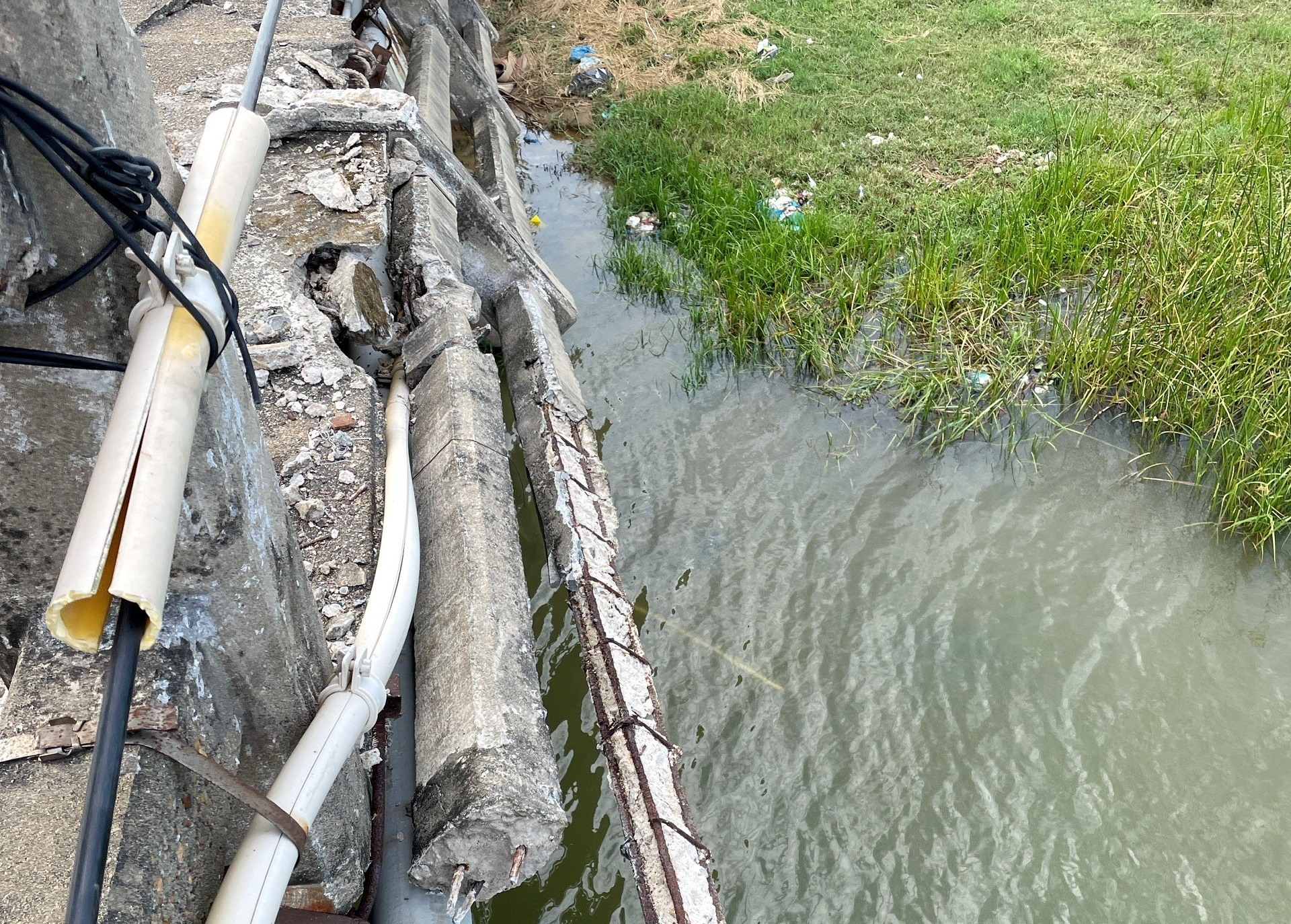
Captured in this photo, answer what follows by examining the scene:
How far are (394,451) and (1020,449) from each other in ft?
9.52

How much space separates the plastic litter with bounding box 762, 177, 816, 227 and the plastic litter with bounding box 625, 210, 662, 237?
726 mm

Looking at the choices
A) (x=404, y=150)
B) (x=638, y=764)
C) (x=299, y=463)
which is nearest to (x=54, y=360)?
(x=299, y=463)

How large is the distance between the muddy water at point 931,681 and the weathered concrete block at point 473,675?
0.95 metres

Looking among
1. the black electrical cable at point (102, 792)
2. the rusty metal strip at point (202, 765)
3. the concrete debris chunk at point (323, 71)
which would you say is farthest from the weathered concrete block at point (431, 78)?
the black electrical cable at point (102, 792)

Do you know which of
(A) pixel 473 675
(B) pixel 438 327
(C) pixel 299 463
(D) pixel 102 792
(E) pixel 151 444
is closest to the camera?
(D) pixel 102 792

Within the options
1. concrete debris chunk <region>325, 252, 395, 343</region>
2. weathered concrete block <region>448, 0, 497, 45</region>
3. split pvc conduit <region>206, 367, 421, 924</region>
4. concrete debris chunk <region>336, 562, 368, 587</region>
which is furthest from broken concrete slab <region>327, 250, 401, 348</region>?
weathered concrete block <region>448, 0, 497, 45</region>

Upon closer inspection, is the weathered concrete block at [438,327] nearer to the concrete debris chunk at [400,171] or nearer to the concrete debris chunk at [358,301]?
the concrete debris chunk at [358,301]

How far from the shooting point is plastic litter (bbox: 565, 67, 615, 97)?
7.58 metres

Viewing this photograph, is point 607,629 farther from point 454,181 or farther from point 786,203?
point 786,203

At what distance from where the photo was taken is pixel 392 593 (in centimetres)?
221

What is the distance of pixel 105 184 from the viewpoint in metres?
1.04

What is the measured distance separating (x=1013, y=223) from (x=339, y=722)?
4539 mm

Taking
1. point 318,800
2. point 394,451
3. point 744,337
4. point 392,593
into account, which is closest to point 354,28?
point 744,337

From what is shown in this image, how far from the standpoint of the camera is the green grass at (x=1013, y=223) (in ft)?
13.8
